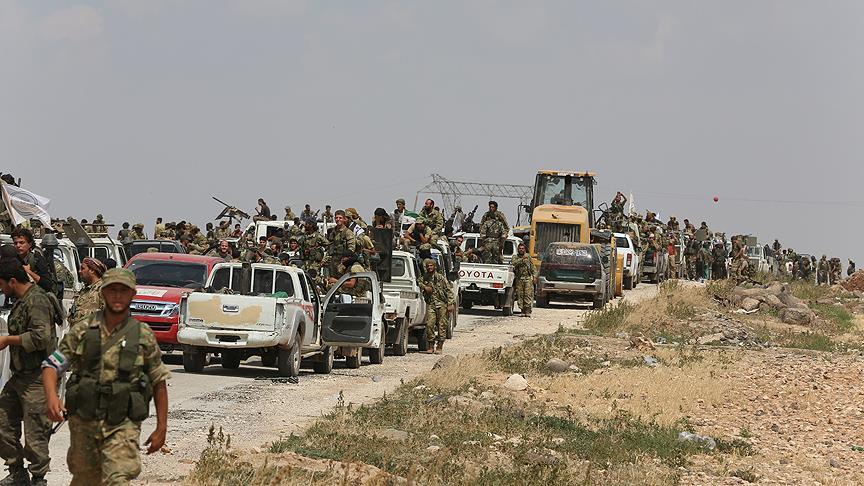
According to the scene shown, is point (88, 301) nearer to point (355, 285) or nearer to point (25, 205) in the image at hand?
point (355, 285)

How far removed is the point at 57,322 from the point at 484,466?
3821 millimetres

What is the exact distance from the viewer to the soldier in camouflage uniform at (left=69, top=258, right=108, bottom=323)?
1248 centimetres

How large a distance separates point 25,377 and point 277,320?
8.93m

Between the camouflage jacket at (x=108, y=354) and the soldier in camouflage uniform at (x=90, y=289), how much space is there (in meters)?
4.70

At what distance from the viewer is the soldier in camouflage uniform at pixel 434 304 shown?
24969mm

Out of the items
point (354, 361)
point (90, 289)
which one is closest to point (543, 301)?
point (354, 361)

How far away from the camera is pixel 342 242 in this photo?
2189 cm

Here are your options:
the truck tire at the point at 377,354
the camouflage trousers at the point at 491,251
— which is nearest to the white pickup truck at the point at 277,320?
the truck tire at the point at 377,354

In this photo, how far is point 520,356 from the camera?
2288cm

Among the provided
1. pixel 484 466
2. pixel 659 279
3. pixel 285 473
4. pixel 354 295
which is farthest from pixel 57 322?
pixel 659 279

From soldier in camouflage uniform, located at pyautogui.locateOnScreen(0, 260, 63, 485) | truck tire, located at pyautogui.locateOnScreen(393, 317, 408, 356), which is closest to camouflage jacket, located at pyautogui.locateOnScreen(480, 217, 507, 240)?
truck tire, located at pyautogui.locateOnScreen(393, 317, 408, 356)

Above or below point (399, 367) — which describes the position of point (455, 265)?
above

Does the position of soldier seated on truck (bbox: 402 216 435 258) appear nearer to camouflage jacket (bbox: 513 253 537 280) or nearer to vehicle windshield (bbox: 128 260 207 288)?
vehicle windshield (bbox: 128 260 207 288)

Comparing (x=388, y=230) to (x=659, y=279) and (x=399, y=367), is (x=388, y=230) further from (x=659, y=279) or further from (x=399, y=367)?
(x=659, y=279)
